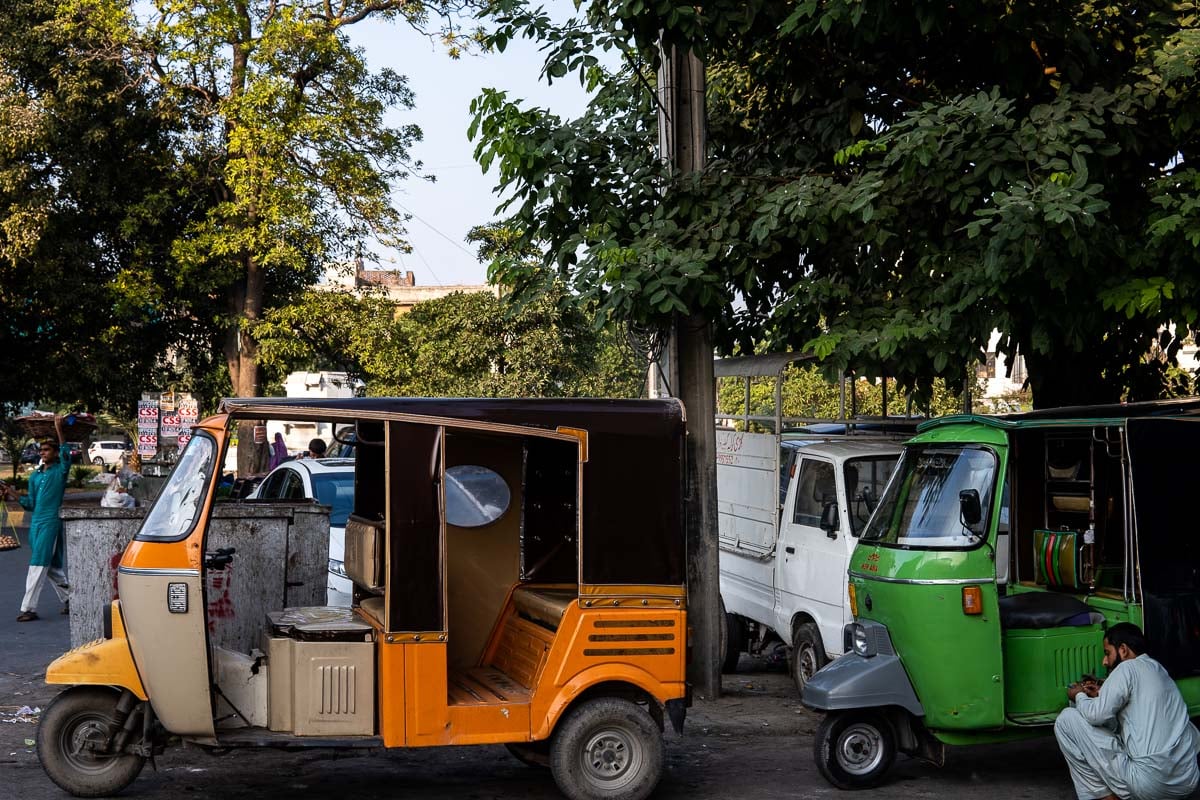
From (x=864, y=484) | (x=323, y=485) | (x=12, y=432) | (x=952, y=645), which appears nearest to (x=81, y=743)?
(x=952, y=645)

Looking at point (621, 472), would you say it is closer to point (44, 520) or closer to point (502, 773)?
point (502, 773)

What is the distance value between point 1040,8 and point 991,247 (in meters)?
2.91

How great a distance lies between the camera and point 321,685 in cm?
684

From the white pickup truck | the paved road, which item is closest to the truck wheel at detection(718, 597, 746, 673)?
the white pickup truck

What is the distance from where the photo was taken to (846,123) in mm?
11234

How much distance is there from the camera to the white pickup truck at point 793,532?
945 cm

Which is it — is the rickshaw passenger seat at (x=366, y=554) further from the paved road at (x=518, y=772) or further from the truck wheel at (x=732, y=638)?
the truck wheel at (x=732, y=638)

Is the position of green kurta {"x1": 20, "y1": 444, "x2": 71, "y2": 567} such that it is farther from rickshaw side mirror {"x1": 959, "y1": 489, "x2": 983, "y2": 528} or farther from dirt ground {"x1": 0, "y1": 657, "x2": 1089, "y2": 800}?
rickshaw side mirror {"x1": 959, "y1": 489, "x2": 983, "y2": 528}

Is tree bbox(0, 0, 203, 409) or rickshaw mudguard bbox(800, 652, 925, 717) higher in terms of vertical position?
tree bbox(0, 0, 203, 409)

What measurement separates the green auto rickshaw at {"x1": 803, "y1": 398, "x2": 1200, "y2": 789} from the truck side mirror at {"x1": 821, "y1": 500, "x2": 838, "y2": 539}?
47.4 inches

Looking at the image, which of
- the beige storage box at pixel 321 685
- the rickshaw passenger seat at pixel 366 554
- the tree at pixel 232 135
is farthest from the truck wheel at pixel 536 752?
the tree at pixel 232 135

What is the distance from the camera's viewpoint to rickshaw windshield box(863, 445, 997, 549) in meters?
7.64

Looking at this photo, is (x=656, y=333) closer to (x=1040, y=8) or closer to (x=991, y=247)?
(x=991, y=247)

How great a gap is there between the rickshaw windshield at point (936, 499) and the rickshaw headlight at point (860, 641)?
0.56 m
